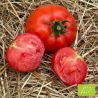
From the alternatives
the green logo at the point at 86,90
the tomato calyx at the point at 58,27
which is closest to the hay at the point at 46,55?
the green logo at the point at 86,90

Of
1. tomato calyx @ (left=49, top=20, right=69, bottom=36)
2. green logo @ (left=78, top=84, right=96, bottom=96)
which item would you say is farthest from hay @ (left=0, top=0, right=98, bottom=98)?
tomato calyx @ (left=49, top=20, right=69, bottom=36)

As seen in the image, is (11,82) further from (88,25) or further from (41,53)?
(88,25)

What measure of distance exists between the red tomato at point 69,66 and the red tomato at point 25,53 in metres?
0.10

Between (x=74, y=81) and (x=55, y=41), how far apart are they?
241mm

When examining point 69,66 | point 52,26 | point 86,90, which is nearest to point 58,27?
point 52,26

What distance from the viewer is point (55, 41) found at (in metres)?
1.87

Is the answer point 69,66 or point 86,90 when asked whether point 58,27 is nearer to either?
point 69,66

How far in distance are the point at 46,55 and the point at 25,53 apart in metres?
0.21

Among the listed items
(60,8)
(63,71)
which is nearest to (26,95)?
(63,71)

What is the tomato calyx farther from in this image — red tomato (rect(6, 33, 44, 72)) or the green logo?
the green logo

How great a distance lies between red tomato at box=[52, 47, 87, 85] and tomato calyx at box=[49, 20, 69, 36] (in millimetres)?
96

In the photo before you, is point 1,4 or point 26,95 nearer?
point 26,95

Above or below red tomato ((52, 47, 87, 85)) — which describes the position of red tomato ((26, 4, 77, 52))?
above

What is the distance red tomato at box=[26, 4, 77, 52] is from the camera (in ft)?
6.07
